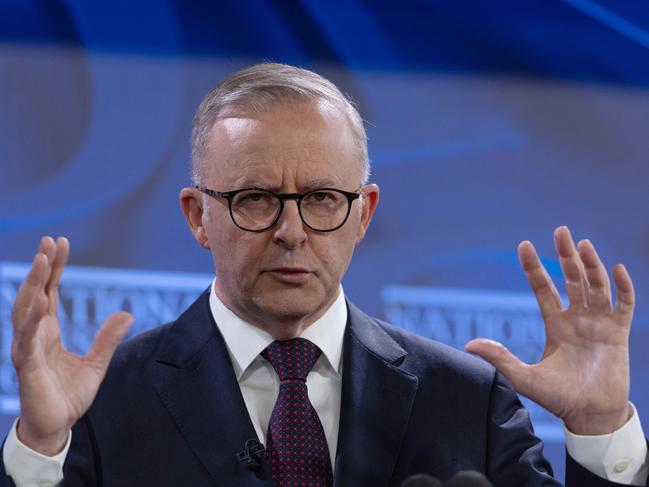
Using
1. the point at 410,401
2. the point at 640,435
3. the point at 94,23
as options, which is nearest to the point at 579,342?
the point at 640,435

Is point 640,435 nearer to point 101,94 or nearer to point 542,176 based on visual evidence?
point 542,176

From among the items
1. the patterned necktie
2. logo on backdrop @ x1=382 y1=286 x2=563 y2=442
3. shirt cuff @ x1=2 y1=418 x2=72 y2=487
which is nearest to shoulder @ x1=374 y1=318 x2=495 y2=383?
the patterned necktie

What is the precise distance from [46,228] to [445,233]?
55.7 inches

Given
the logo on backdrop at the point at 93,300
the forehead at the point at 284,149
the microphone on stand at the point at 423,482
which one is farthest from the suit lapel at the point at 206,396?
the logo on backdrop at the point at 93,300

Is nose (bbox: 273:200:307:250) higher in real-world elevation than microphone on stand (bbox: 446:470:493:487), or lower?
higher

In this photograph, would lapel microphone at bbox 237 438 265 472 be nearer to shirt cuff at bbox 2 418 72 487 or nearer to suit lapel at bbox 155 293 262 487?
suit lapel at bbox 155 293 262 487

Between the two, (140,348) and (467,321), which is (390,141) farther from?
(140,348)

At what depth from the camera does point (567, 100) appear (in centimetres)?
401

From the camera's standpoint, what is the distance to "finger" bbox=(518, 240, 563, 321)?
2.17 m

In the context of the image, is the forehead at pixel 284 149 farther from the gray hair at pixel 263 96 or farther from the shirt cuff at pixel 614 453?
the shirt cuff at pixel 614 453

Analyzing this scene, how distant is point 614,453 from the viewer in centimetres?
213

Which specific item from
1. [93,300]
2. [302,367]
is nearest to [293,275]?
[302,367]

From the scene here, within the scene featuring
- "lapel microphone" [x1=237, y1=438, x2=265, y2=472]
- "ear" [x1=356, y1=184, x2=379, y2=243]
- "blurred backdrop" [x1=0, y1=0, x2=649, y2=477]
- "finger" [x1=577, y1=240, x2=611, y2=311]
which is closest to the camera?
"finger" [x1=577, y1=240, x2=611, y2=311]

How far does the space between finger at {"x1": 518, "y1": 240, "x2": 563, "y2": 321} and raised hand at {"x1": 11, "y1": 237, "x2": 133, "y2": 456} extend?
31.9 inches
